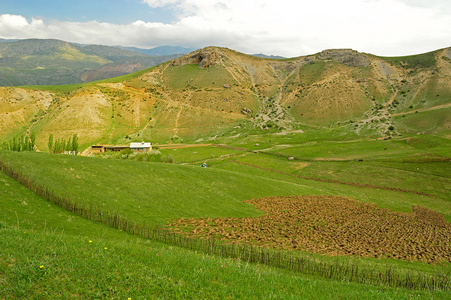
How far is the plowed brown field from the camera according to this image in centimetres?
2517

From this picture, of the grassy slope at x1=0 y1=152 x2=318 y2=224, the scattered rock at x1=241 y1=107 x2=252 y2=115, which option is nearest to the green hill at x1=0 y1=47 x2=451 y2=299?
the grassy slope at x1=0 y1=152 x2=318 y2=224

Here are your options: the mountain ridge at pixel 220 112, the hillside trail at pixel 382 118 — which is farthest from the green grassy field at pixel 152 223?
the mountain ridge at pixel 220 112

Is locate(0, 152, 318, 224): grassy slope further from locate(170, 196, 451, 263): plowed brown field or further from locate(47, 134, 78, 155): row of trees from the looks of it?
locate(47, 134, 78, 155): row of trees

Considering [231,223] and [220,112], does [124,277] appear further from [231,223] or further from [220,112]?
[220,112]

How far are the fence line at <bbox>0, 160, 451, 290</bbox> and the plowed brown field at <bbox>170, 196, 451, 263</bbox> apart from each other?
110 inches

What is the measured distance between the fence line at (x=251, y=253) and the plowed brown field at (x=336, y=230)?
2.80 metres

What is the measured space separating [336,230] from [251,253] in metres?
16.2

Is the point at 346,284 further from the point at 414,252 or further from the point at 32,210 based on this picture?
the point at 32,210

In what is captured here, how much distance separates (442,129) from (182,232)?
156 m

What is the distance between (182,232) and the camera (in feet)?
80.5

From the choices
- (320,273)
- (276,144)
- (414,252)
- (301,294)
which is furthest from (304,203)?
(276,144)

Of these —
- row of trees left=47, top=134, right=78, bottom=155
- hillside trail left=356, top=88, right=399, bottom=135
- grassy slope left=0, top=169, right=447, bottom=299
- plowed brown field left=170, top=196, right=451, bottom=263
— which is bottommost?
plowed brown field left=170, top=196, right=451, bottom=263

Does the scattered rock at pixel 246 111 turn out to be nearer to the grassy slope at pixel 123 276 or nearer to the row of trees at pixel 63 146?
the row of trees at pixel 63 146

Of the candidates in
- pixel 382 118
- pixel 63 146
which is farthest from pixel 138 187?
pixel 382 118
